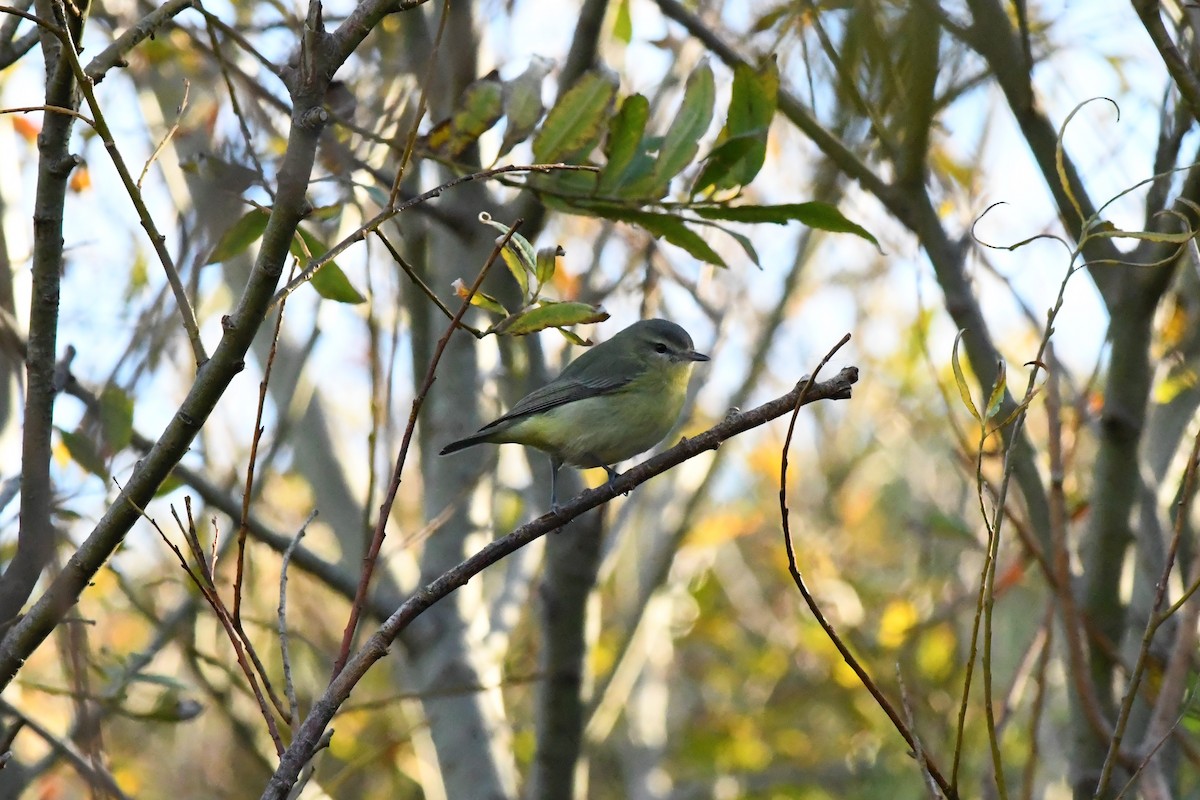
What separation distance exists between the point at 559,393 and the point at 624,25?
1105mm

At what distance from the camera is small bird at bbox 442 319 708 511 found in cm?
343

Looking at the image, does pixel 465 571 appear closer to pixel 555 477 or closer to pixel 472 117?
pixel 472 117

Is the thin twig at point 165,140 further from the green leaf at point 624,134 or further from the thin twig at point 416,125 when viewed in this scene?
the green leaf at point 624,134

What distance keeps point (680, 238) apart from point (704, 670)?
262 inches

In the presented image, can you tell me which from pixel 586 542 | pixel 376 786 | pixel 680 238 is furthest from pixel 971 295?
pixel 376 786

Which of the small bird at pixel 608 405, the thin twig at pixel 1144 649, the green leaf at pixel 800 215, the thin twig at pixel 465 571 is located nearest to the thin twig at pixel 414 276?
the thin twig at pixel 465 571

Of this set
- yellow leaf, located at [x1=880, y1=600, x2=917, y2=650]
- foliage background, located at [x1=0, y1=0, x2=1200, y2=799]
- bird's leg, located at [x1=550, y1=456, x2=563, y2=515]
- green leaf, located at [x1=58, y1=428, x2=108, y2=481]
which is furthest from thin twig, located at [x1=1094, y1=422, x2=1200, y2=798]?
yellow leaf, located at [x1=880, y1=600, x2=917, y2=650]

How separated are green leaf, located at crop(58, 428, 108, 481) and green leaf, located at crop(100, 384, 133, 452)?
46 mm

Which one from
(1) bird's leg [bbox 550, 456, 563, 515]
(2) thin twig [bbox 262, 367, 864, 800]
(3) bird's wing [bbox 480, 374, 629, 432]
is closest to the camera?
(2) thin twig [bbox 262, 367, 864, 800]

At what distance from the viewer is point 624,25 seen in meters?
3.29

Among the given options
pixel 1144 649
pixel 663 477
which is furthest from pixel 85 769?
pixel 663 477

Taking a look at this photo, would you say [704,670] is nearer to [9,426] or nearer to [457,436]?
[457,436]

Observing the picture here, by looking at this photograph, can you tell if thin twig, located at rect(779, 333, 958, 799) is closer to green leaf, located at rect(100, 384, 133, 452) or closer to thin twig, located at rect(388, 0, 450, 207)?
thin twig, located at rect(388, 0, 450, 207)

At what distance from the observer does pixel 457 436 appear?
12.5 ft
